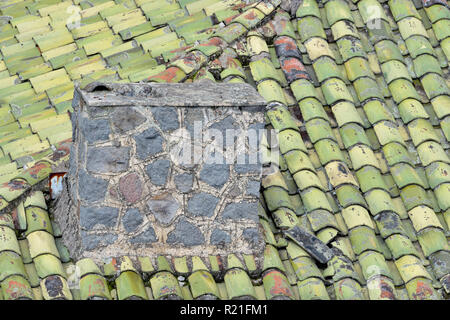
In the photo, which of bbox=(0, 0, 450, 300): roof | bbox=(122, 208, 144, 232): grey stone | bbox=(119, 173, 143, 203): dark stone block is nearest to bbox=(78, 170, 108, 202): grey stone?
bbox=(119, 173, 143, 203): dark stone block

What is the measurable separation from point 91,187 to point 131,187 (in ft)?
0.94

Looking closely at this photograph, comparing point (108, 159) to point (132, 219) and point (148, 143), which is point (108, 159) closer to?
point (148, 143)

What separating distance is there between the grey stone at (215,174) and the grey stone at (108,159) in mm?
570

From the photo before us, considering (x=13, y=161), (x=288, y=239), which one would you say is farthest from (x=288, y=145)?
(x=13, y=161)

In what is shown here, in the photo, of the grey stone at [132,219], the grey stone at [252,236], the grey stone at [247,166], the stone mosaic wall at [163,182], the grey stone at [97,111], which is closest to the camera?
the grey stone at [97,111]

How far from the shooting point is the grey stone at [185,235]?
24.6 feet

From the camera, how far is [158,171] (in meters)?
7.36

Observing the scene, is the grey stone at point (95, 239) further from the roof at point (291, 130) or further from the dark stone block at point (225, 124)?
the dark stone block at point (225, 124)

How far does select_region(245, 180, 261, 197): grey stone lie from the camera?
7.53 meters

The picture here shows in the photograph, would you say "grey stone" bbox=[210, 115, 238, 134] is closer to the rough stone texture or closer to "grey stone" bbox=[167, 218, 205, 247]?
the rough stone texture

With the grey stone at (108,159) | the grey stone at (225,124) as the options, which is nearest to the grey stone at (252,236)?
the grey stone at (225,124)

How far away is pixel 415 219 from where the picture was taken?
320 inches

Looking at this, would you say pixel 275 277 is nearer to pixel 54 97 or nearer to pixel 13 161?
pixel 13 161

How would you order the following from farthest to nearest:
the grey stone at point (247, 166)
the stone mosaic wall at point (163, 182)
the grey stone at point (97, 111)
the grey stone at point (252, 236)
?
1. the grey stone at point (252, 236)
2. the grey stone at point (247, 166)
3. the stone mosaic wall at point (163, 182)
4. the grey stone at point (97, 111)
